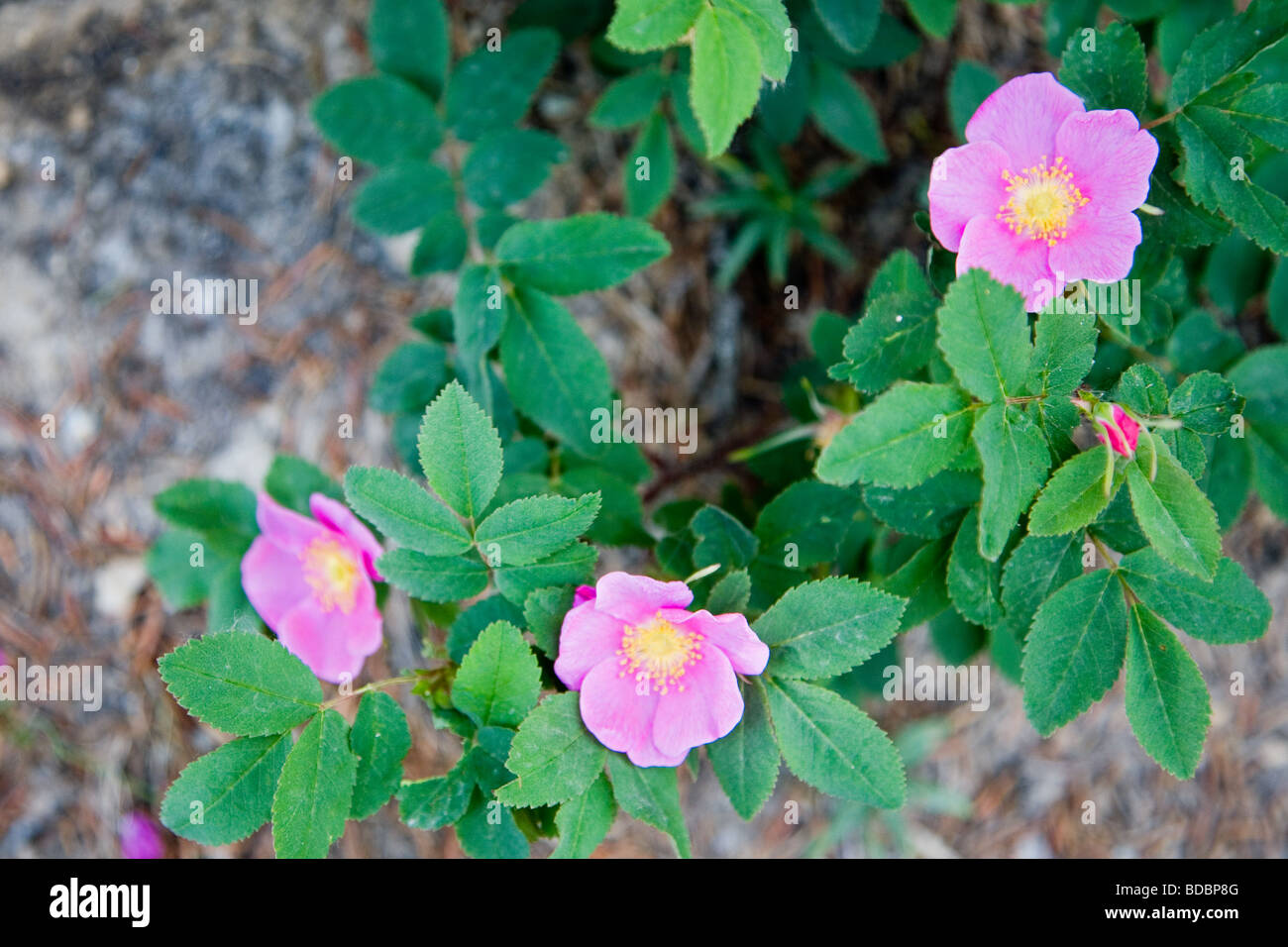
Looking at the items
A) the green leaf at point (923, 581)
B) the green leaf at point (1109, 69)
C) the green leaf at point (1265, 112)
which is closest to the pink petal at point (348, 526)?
the green leaf at point (923, 581)

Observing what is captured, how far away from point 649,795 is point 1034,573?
1.63 ft

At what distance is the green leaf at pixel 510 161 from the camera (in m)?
1.41

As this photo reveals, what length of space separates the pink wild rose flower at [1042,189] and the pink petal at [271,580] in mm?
955

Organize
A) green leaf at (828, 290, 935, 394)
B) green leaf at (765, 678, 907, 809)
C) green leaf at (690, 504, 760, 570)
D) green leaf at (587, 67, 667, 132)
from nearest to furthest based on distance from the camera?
green leaf at (765, 678, 907, 809) → green leaf at (828, 290, 935, 394) → green leaf at (690, 504, 760, 570) → green leaf at (587, 67, 667, 132)

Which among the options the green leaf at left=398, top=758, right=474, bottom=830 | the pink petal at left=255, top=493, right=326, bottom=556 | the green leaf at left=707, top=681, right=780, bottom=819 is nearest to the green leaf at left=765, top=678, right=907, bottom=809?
the green leaf at left=707, top=681, right=780, bottom=819

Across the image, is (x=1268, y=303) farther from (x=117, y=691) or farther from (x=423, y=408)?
(x=117, y=691)

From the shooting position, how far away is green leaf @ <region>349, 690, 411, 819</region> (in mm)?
1076

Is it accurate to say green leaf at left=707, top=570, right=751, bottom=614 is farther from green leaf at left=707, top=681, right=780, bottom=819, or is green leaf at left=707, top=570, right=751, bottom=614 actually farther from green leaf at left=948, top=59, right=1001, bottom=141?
green leaf at left=948, top=59, right=1001, bottom=141

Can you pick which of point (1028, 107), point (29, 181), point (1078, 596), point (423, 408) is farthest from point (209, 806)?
point (29, 181)

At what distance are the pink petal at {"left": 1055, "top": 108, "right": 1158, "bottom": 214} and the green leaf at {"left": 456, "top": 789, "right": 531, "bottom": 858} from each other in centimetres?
96

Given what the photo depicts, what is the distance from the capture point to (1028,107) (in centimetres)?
107

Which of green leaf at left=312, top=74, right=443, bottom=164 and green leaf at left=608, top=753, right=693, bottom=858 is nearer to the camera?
green leaf at left=608, top=753, right=693, bottom=858

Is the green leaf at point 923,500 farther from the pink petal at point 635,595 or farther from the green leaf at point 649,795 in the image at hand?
the green leaf at point 649,795

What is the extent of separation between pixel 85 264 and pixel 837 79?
155 centimetres
